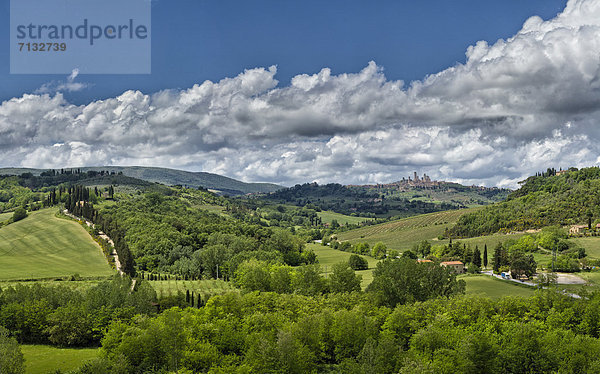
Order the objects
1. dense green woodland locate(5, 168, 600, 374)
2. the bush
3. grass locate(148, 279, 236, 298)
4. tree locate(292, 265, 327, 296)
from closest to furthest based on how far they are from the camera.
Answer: dense green woodland locate(5, 168, 600, 374) < tree locate(292, 265, 327, 296) < grass locate(148, 279, 236, 298) < the bush

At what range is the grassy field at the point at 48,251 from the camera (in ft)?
417

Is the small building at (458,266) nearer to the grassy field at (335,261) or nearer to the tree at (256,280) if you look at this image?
the grassy field at (335,261)

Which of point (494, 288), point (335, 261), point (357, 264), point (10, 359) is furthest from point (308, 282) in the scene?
point (335, 261)

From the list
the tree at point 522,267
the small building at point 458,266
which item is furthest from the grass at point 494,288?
the small building at point 458,266

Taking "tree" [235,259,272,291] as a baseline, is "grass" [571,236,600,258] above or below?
above

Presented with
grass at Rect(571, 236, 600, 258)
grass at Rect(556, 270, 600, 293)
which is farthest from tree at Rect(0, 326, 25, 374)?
grass at Rect(571, 236, 600, 258)

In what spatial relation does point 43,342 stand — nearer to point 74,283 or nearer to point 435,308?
point 74,283

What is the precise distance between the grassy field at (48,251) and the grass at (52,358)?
53553 mm

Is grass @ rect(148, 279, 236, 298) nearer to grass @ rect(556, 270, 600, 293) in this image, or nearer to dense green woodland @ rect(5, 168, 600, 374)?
dense green woodland @ rect(5, 168, 600, 374)

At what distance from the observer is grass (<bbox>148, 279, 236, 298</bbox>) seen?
358 feet

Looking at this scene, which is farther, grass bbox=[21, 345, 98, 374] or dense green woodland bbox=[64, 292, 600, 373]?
grass bbox=[21, 345, 98, 374]

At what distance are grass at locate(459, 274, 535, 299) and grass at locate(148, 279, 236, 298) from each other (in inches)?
2464

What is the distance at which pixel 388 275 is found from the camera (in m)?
94.8

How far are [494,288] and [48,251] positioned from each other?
147 m
